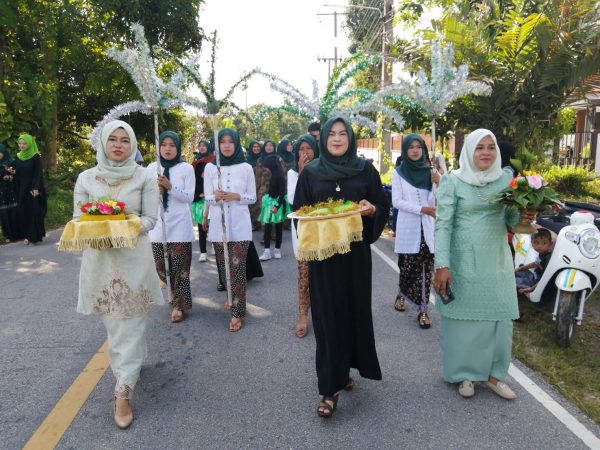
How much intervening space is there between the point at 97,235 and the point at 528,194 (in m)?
2.85

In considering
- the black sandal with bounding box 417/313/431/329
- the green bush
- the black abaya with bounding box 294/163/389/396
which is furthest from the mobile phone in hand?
the green bush

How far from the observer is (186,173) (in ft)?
16.7

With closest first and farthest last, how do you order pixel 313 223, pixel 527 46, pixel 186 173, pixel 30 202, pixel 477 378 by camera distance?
1. pixel 313 223
2. pixel 477 378
3. pixel 186 173
4. pixel 527 46
5. pixel 30 202

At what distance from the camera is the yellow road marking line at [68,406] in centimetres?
301

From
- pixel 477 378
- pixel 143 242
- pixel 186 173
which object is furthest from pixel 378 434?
pixel 186 173

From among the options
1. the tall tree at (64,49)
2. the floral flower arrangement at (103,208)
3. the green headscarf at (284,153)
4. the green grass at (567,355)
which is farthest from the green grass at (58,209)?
the green grass at (567,355)

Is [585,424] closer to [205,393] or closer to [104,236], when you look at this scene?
[205,393]

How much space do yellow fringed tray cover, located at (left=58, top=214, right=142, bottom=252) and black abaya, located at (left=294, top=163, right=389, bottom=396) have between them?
49.7 inches

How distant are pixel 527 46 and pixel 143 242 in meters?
8.40

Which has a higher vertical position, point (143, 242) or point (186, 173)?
point (186, 173)

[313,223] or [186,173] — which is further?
[186,173]

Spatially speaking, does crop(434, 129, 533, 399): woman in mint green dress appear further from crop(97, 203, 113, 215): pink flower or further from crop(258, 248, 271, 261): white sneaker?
crop(258, 248, 271, 261): white sneaker

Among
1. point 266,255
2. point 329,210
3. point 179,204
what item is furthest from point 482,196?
point 266,255

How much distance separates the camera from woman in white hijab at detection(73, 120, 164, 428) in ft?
11.1
